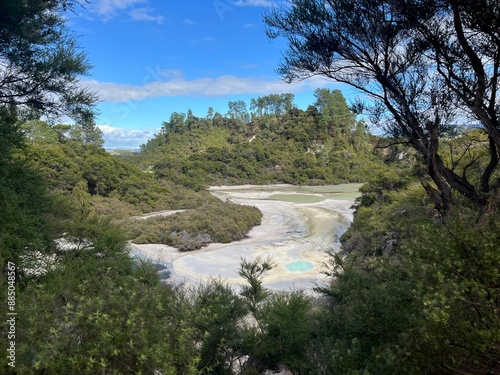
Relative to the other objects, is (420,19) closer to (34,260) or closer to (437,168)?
(437,168)

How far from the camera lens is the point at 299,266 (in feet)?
42.7

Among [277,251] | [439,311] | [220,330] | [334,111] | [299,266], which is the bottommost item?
[299,266]

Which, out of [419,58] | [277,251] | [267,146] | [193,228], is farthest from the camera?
[267,146]

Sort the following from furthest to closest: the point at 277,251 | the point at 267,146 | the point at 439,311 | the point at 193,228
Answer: the point at 267,146
the point at 193,228
the point at 277,251
the point at 439,311

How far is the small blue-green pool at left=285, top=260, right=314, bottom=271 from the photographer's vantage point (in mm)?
12670

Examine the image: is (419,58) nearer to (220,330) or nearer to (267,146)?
(220,330)

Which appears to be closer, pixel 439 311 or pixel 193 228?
pixel 439 311

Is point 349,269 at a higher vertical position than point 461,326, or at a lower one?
lower

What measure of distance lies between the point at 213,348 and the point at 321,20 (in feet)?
15.0

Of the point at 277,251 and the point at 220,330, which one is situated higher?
the point at 220,330

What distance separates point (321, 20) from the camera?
417cm

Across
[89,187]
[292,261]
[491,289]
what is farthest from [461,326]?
Answer: [89,187]

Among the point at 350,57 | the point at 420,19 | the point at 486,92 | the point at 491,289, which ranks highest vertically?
the point at 420,19

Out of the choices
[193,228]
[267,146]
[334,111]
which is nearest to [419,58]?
[193,228]
